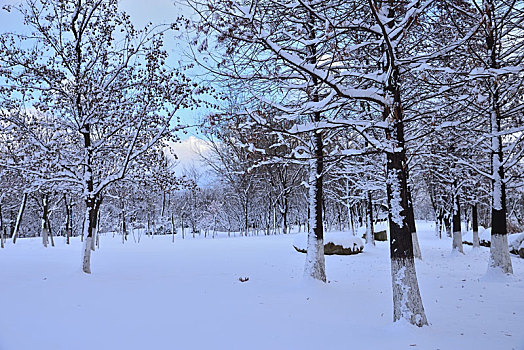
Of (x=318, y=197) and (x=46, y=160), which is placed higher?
(x=46, y=160)

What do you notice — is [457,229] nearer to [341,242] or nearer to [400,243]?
[341,242]

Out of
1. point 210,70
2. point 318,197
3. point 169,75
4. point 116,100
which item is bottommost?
point 318,197

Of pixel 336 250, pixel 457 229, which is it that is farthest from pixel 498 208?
pixel 336 250

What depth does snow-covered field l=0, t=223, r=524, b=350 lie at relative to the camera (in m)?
5.42

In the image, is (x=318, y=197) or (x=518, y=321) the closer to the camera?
(x=518, y=321)

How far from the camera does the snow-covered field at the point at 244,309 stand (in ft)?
17.8

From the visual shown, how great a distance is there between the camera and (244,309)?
288 inches

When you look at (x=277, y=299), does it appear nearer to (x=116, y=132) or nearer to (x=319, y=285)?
(x=319, y=285)

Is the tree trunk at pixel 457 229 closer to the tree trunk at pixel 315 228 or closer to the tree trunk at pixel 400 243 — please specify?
the tree trunk at pixel 315 228

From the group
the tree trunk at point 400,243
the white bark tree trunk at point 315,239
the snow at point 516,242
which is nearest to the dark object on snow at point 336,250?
the snow at point 516,242

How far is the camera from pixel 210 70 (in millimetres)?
6746

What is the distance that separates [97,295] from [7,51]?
838 cm

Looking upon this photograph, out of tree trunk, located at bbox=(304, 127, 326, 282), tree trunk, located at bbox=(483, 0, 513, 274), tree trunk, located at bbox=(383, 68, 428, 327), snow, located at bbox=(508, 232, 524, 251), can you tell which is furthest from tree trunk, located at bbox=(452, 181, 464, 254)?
tree trunk, located at bbox=(383, 68, 428, 327)

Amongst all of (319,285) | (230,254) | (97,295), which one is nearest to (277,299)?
(319,285)
